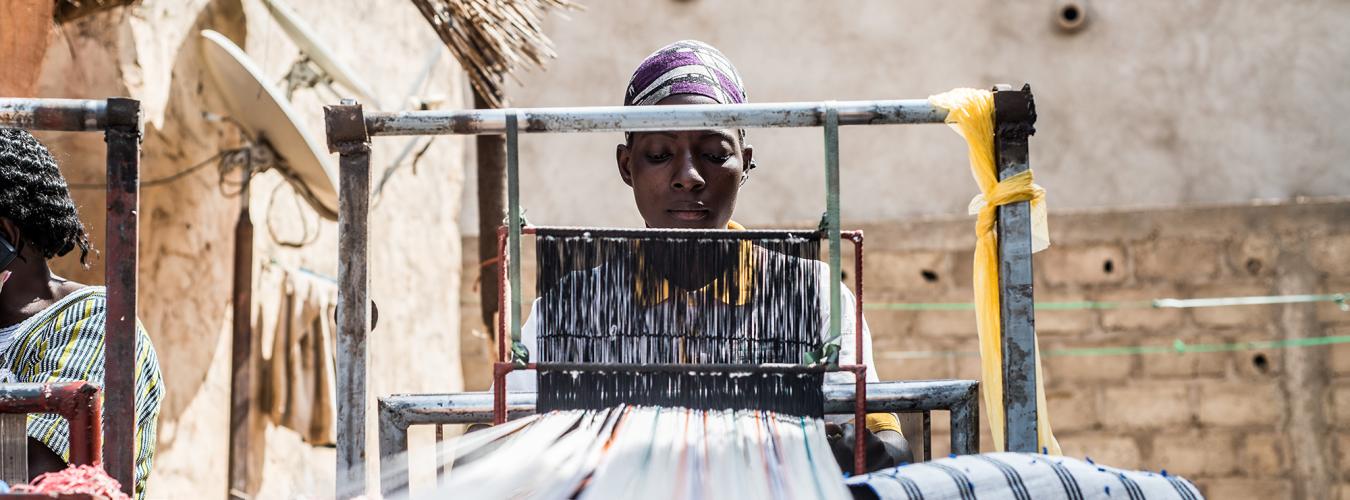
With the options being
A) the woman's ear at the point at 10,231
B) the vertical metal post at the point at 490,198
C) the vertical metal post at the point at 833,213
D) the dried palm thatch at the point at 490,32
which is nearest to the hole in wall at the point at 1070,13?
the vertical metal post at the point at 490,198

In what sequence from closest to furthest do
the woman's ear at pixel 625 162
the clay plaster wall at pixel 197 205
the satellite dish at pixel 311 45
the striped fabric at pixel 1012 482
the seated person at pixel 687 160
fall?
the striped fabric at pixel 1012 482 < the seated person at pixel 687 160 < the woman's ear at pixel 625 162 < the clay plaster wall at pixel 197 205 < the satellite dish at pixel 311 45

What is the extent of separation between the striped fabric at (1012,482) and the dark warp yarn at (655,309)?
1.06 feet

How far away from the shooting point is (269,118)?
5.27 meters

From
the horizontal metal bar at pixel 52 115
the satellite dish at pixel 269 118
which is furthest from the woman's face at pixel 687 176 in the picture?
the satellite dish at pixel 269 118

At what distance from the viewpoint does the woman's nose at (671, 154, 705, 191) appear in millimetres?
2483

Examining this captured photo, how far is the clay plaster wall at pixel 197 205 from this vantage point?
4.87m

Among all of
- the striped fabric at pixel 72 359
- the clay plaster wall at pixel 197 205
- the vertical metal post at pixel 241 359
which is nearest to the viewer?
the striped fabric at pixel 72 359

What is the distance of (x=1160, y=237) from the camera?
24.9 feet

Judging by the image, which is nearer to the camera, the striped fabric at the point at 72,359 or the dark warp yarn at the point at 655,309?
the dark warp yarn at the point at 655,309

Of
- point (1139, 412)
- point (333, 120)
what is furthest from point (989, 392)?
point (1139, 412)

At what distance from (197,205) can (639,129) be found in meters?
3.95

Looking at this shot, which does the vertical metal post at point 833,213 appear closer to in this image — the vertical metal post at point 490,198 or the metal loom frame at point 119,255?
the metal loom frame at point 119,255

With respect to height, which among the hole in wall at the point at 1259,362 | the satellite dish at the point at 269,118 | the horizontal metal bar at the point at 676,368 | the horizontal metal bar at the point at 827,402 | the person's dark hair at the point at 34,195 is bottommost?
the hole in wall at the point at 1259,362

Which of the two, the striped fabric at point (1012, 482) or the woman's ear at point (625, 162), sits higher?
the woman's ear at point (625, 162)
